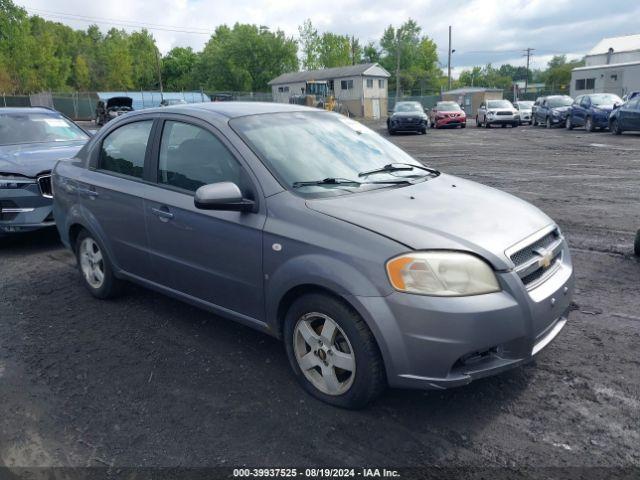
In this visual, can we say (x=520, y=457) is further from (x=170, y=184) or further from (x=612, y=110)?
(x=612, y=110)

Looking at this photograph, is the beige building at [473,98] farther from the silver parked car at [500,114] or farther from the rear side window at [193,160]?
the rear side window at [193,160]

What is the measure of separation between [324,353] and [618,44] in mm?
65615

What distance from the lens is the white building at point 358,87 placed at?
58781 millimetres

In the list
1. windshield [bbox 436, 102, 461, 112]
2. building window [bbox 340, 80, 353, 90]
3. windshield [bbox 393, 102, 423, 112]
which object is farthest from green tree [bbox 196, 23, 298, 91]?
windshield [bbox 393, 102, 423, 112]

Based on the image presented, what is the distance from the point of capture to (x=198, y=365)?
378 cm

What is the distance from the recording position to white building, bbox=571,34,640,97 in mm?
40812

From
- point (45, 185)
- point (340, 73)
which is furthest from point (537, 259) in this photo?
point (340, 73)

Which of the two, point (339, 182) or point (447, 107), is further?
point (447, 107)

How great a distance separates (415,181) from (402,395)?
1.47 metres

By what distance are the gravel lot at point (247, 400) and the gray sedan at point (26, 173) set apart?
162cm

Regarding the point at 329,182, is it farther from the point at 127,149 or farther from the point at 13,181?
the point at 13,181

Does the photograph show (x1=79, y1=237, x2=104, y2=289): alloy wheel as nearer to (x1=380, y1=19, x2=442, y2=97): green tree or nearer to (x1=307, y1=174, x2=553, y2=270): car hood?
(x1=307, y1=174, x2=553, y2=270): car hood

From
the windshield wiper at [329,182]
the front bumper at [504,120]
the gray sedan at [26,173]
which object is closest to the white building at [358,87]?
the front bumper at [504,120]

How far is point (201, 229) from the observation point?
3746 millimetres
